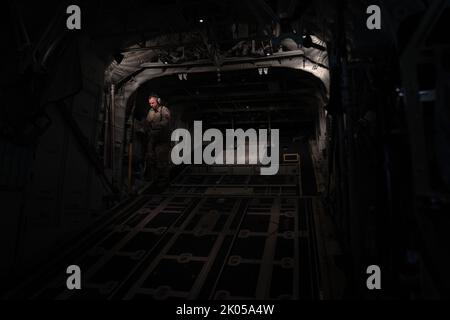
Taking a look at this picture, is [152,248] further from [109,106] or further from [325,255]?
[109,106]

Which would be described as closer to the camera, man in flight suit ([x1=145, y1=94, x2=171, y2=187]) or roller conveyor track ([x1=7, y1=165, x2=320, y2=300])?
roller conveyor track ([x1=7, y1=165, x2=320, y2=300])

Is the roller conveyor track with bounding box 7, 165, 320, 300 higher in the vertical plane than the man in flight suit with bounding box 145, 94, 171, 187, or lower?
lower

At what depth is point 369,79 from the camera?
3.32 m

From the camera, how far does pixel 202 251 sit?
4375 mm

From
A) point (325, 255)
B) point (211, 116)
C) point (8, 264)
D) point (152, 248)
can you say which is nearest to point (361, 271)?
point (325, 255)

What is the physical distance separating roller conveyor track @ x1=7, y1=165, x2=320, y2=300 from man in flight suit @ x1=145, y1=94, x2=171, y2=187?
157cm

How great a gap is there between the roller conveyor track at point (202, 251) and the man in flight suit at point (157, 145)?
1.57 m

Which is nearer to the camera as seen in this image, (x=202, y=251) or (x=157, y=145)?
(x=202, y=251)

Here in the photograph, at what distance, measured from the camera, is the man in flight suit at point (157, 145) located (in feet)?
27.6

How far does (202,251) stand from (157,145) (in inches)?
195

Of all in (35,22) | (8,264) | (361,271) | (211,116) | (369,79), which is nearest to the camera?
(361,271)

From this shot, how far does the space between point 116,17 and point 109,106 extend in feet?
7.88

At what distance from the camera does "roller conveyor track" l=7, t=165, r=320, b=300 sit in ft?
11.6

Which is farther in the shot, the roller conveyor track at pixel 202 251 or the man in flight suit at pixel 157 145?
the man in flight suit at pixel 157 145
